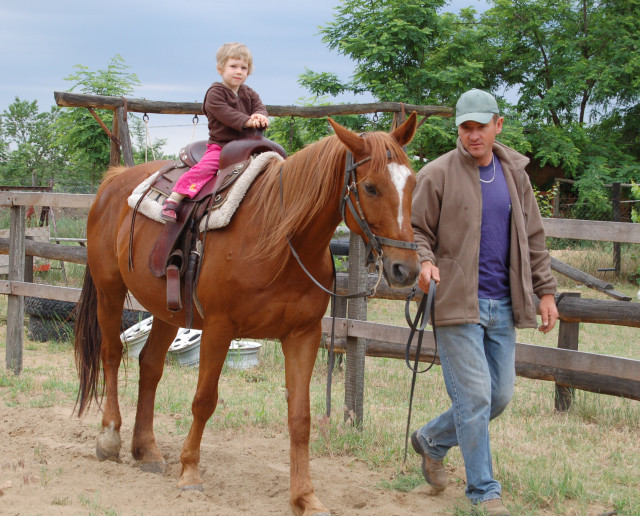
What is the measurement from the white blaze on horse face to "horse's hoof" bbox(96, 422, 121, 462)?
2.64m

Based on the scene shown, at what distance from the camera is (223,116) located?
3.94 metres

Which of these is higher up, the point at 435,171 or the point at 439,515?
the point at 435,171

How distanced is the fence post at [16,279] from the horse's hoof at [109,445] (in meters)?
2.65

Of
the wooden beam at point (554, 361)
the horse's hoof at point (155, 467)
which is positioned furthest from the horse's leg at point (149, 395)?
the wooden beam at point (554, 361)

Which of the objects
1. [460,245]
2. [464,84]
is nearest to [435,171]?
[460,245]

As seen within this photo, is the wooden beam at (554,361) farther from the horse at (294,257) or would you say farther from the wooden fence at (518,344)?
the horse at (294,257)

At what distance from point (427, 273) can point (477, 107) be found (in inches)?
34.3

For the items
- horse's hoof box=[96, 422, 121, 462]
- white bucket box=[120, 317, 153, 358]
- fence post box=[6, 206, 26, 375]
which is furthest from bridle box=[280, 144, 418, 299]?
fence post box=[6, 206, 26, 375]

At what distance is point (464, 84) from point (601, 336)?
10.3 meters

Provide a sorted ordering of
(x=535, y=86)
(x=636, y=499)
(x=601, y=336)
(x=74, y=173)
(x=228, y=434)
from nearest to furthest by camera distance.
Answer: (x=636, y=499), (x=228, y=434), (x=601, y=336), (x=535, y=86), (x=74, y=173)

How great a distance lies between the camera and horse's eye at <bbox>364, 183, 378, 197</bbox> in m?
3.01

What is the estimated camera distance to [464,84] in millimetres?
18234

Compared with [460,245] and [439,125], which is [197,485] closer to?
[460,245]

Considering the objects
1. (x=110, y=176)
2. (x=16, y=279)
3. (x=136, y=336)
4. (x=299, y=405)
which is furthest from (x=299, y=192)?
(x=16, y=279)
